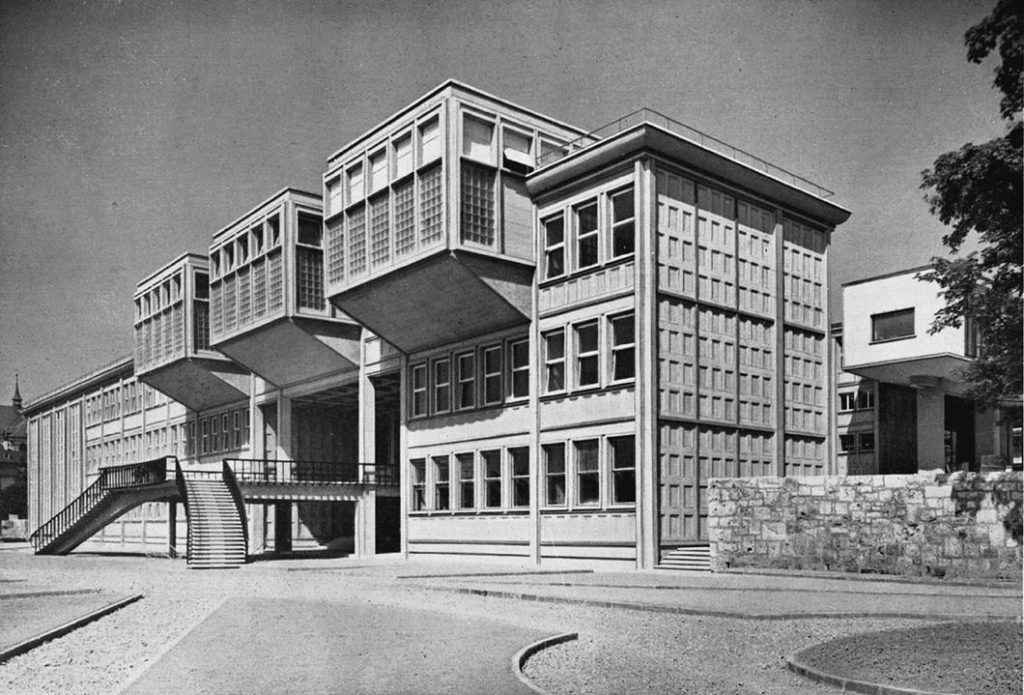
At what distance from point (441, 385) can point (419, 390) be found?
4.36 feet

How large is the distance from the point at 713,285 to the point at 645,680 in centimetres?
2122

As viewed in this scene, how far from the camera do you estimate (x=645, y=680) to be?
391 inches

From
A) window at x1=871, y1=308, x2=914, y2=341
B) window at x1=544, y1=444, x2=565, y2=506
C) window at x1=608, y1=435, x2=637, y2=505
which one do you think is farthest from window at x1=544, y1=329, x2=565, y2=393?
window at x1=871, y1=308, x2=914, y2=341

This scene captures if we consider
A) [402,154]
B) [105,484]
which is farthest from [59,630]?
[105,484]

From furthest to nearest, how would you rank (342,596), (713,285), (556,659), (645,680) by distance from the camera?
1. (713,285)
2. (342,596)
3. (556,659)
4. (645,680)

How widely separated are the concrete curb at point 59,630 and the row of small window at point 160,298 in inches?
1333

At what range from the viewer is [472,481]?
34125 mm

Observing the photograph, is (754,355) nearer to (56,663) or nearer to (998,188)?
(998,188)

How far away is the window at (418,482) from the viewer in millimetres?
36531

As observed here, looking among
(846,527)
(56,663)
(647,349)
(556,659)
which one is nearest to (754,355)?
(647,349)

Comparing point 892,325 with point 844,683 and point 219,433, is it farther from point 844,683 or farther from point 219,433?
point 219,433

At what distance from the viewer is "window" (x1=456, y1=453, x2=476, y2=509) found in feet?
112

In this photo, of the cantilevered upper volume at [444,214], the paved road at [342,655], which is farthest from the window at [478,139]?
the paved road at [342,655]

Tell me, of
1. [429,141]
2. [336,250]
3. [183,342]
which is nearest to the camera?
[429,141]
